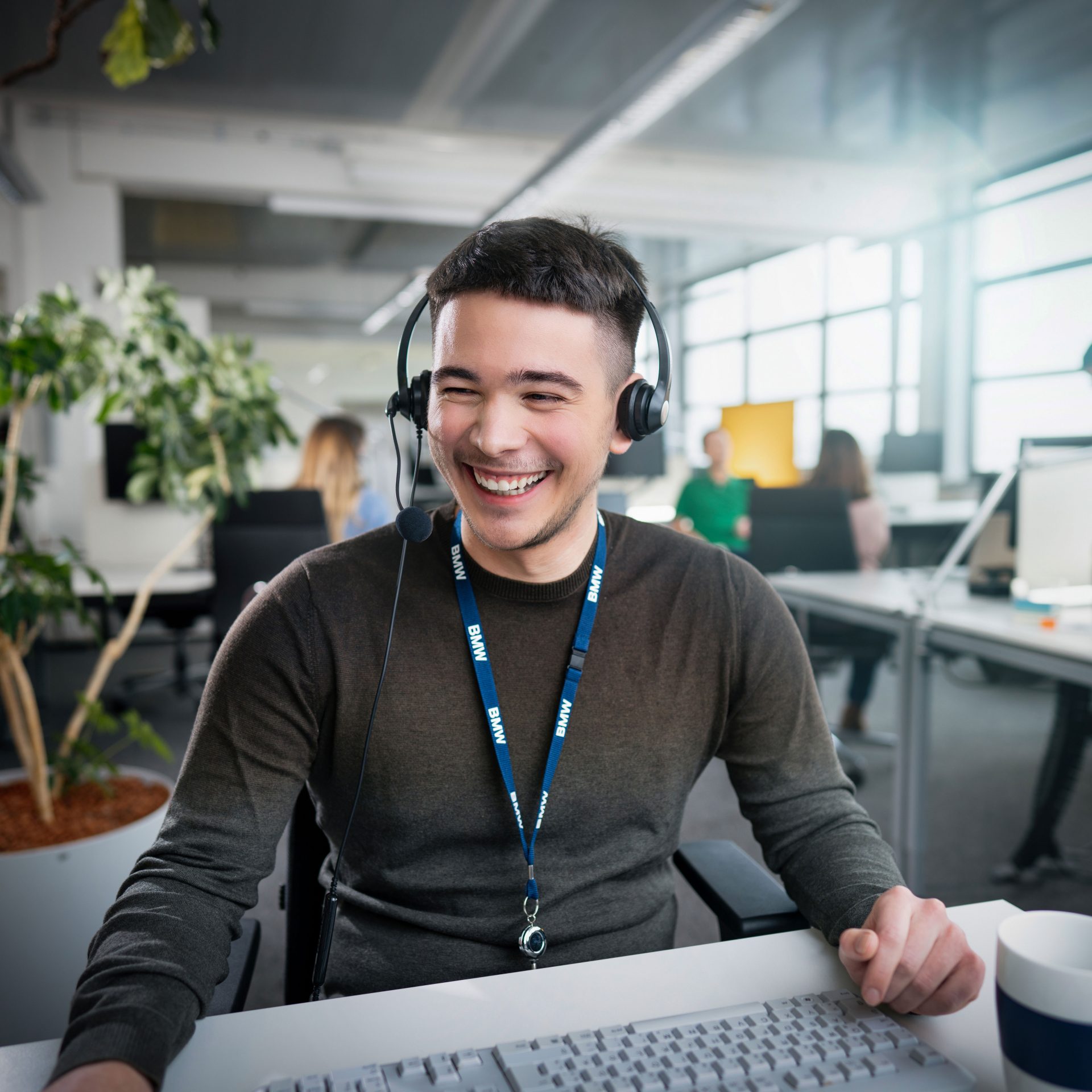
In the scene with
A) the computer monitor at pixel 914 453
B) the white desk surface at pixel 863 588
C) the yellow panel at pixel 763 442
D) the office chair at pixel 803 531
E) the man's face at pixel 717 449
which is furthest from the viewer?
the computer monitor at pixel 914 453

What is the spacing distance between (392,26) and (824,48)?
7.75 ft

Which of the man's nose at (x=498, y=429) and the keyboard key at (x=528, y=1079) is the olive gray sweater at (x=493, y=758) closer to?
the man's nose at (x=498, y=429)

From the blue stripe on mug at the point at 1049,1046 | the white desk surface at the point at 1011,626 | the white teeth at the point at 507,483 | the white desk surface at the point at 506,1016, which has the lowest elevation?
the white desk surface at the point at 506,1016

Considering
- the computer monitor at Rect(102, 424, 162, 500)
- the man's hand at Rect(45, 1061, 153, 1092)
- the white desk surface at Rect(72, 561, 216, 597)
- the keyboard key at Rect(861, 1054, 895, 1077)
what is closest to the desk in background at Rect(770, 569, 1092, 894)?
the keyboard key at Rect(861, 1054, 895, 1077)

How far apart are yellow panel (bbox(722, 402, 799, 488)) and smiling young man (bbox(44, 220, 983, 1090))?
4.63 m

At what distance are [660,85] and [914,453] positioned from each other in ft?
10.3

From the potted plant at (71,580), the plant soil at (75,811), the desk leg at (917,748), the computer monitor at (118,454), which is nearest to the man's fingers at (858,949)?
the potted plant at (71,580)

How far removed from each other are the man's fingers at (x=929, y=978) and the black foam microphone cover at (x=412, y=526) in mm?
589

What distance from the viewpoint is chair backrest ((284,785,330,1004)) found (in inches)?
41.1

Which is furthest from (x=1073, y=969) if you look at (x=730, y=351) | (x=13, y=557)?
(x=730, y=351)

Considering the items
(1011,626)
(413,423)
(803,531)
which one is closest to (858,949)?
(413,423)

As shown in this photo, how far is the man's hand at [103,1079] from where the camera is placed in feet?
1.93

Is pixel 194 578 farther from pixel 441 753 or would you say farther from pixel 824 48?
pixel 824 48

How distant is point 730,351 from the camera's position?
9922 mm
